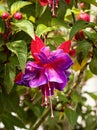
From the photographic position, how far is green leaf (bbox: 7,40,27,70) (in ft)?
2.07

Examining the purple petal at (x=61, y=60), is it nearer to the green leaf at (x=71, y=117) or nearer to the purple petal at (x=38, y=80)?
the purple petal at (x=38, y=80)

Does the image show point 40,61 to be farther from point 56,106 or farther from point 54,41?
point 56,106

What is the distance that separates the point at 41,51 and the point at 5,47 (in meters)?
0.16

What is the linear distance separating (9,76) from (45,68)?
0.11m

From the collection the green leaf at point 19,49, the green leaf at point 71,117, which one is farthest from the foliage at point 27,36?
the green leaf at point 71,117

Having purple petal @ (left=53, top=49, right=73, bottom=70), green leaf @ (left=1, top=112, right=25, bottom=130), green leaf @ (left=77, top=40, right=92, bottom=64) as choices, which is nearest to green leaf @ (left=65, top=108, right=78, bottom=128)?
green leaf @ (left=1, top=112, right=25, bottom=130)

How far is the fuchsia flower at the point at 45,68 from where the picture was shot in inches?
24.0

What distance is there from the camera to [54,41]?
800mm

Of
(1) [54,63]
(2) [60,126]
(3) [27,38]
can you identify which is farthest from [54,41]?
(2) [60,126]

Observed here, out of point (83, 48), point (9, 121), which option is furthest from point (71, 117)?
point (83, 48)

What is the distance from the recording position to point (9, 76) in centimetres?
70

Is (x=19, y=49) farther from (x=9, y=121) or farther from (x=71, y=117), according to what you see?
(x=71, y=117)

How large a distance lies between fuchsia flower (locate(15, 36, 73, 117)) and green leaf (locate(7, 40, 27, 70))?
0.05 ft

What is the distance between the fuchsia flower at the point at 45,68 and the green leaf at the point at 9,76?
2.4 inches
